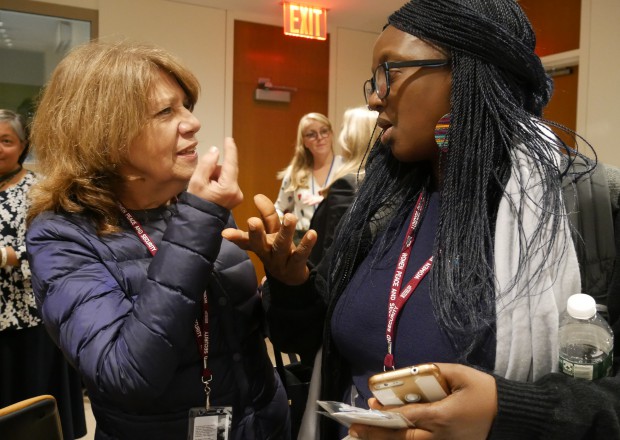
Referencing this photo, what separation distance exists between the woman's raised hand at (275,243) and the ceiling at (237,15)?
15.5 feet

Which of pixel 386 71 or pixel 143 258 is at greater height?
pixel 386 71

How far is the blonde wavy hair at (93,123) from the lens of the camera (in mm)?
1263

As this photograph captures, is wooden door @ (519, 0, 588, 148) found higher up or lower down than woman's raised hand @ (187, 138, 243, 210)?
higher up

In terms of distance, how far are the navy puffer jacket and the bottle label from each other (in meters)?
0.68

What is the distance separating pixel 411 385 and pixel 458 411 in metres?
0.08

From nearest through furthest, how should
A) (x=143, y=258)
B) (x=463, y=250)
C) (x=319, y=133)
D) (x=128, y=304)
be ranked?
(x=463, y=250) → (x=128, y=304) → (x=143, y=258) → (x=319, y=133)

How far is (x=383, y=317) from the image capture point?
1098mm

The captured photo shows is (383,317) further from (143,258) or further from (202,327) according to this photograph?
(143,258)

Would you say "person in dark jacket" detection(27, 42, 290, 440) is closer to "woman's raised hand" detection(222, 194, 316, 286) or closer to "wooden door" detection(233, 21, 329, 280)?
"woman's raised hand" detection(222, 194, 316, 286)

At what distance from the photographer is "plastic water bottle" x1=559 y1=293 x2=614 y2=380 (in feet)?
2.81

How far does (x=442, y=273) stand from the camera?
103 centimetres

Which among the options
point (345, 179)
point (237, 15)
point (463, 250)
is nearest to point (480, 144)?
point (463, 250)

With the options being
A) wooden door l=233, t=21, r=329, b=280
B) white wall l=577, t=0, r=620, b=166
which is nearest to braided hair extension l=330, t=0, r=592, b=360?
white wall l=577, t=0, r=620, b=166

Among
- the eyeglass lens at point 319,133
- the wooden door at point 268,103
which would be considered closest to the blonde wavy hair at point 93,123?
the eyeglass lens at point 319,133
